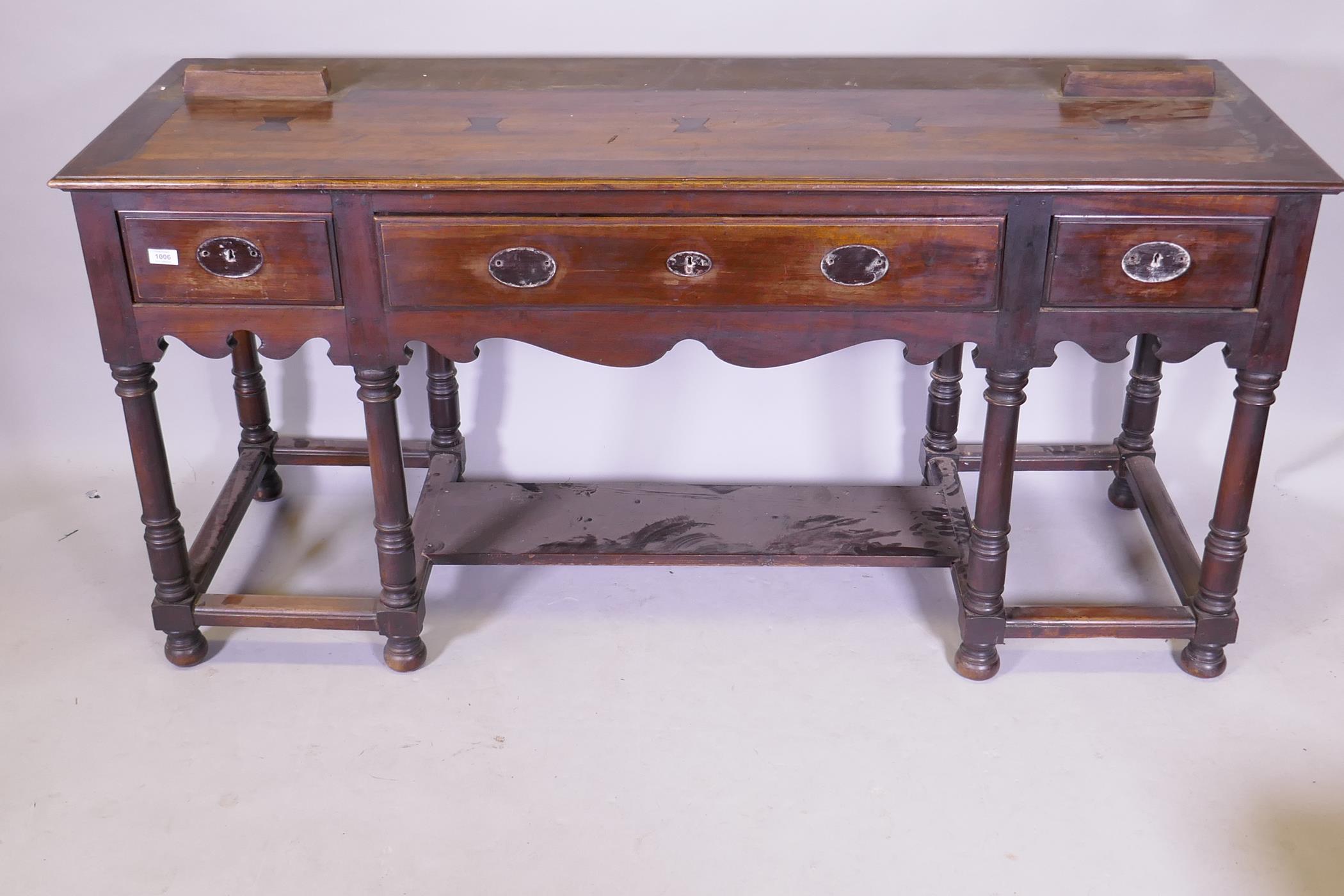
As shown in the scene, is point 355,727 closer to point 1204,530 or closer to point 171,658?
point 171,658

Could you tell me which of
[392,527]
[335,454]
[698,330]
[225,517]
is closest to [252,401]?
[335,454]

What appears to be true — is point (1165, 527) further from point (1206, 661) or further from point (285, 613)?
point (285, 613)

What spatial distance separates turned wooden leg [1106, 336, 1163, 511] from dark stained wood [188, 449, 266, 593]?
201 cm

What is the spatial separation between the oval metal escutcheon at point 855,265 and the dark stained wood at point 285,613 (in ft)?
3.74

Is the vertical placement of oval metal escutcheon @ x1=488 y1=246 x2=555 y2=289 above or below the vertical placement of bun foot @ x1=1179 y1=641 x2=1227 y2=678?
above

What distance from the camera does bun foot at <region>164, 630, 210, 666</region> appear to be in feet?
9.44

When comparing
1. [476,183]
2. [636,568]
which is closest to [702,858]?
[636,568]

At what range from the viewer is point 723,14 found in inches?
121

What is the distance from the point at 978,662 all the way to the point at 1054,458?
2.41 ft

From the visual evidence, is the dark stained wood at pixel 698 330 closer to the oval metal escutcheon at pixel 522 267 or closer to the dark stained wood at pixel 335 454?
the oval metal escutcheon at pixel 522 267

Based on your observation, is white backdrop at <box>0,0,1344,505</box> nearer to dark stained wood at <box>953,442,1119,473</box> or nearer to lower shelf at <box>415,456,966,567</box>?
dark stained wood at <box>953,442,1119,473</box>

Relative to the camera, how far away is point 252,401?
3357mm

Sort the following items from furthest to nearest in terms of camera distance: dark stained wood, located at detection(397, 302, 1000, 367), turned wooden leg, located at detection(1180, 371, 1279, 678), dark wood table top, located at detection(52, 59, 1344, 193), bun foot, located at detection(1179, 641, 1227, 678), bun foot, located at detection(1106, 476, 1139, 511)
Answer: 1. bun foot, located at detection(1106, 476, 1139, 511)
2. bun foot, located at detection(1179, 641, 1227, 678)
3. turned wooden leg, located at detection(1180, 371, 1279, 678)
4. dark stained wood, located at detection(397, 302, 1000, 367)
5. dark wood table top, located at detection(52, 59, 1344, 193)

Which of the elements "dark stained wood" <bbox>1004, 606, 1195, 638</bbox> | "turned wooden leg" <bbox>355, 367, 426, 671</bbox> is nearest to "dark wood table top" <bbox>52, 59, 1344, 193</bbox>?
"turned wooden leg" <bbox>355, 367, 426, 671</bbox>
